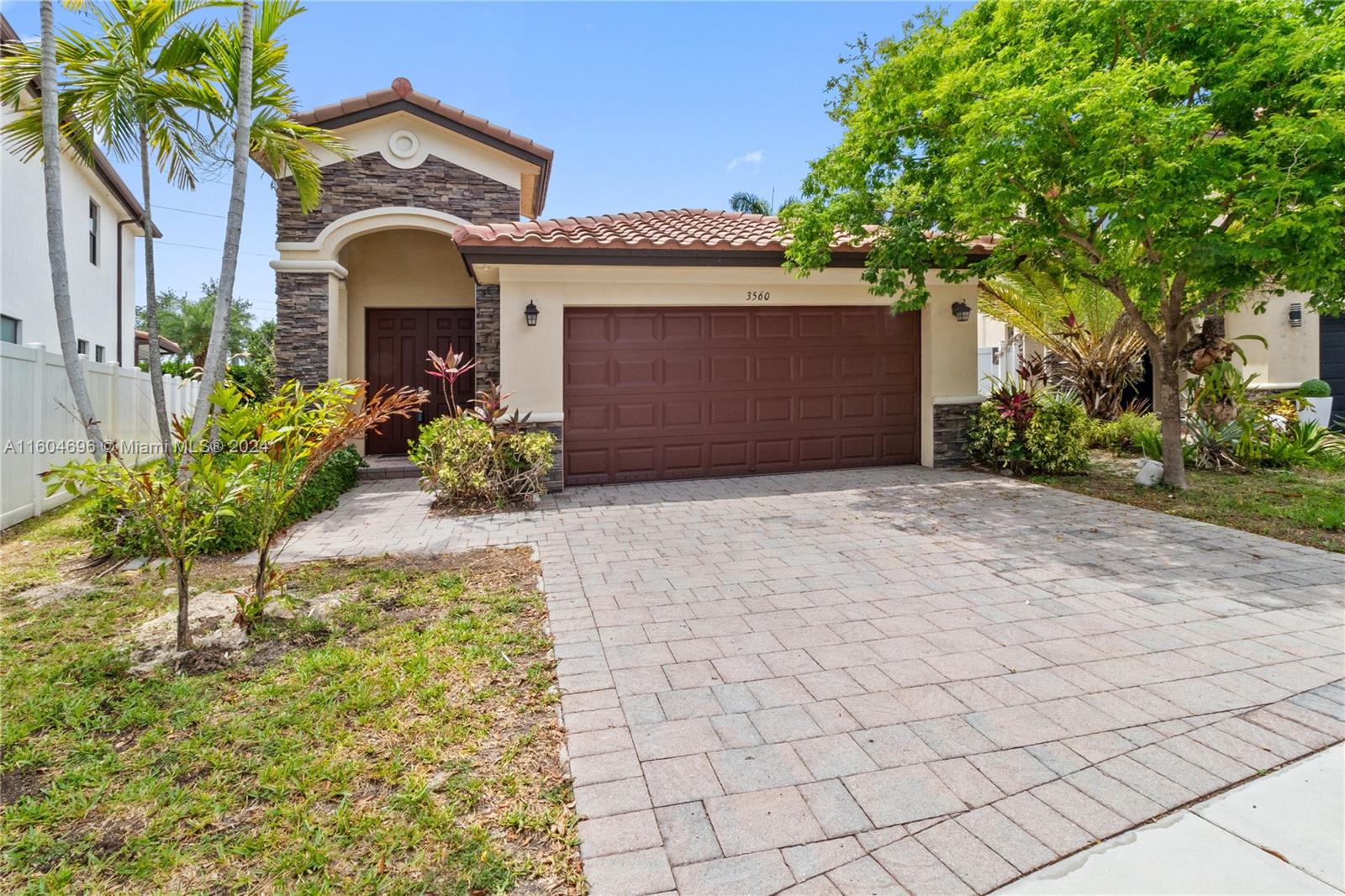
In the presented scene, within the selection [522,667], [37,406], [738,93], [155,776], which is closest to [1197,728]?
[522,667]

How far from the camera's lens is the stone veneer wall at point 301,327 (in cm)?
1109

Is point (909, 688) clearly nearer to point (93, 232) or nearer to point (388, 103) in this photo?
point (388, 103)

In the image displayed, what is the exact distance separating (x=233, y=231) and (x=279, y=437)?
3.60 metres

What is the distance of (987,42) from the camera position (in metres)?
7.50

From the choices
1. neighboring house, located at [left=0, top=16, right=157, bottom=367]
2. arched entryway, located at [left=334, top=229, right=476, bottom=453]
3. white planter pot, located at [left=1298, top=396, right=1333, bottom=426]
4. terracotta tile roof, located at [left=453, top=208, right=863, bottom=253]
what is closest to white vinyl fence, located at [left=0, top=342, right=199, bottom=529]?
neighboring house, located at [left=0, top=16, right=157, bottom=367]

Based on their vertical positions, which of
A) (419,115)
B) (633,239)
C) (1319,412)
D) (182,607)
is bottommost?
(182,607)

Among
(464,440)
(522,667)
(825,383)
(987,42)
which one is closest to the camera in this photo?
(522,667)

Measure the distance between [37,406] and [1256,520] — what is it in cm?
1346

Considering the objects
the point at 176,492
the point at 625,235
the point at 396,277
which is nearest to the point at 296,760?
the point at 176,492

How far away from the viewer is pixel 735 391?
9.81 metres

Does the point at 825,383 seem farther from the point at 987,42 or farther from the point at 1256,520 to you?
the point at 1256,520

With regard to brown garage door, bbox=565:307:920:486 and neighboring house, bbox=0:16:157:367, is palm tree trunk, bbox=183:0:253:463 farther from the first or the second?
brown garage door, bbox=565:307:920:486

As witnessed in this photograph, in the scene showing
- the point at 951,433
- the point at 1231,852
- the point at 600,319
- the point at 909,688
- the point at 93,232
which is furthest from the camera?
the point at 93,232

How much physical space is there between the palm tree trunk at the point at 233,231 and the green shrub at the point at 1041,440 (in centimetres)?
993
